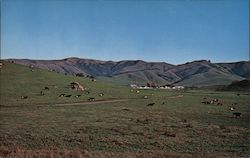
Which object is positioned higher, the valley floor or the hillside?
the hillside

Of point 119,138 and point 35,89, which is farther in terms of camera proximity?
point 35,89

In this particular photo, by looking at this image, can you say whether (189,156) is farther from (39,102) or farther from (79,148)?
(39,102)

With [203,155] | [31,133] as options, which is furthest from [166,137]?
[31,133]

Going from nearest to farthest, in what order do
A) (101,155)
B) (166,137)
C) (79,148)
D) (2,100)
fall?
(101,155), (79,148), (166,137), (2,100)

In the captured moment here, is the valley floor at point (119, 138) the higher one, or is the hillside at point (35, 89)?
the hillside at point (35, 89)

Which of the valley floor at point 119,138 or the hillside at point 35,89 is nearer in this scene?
the valley floor at point 119,138

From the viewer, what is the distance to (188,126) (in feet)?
115

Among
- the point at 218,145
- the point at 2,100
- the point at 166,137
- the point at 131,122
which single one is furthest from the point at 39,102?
the point at 218,145

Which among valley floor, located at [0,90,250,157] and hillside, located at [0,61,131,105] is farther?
hillside, located at [0,61,131,105]

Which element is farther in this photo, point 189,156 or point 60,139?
point 60,139

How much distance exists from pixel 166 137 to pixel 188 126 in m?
6.88

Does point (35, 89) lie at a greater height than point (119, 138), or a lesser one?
greater

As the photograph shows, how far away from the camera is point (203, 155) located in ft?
74.2

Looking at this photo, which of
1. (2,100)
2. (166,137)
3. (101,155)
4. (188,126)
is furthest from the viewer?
(2,100)
